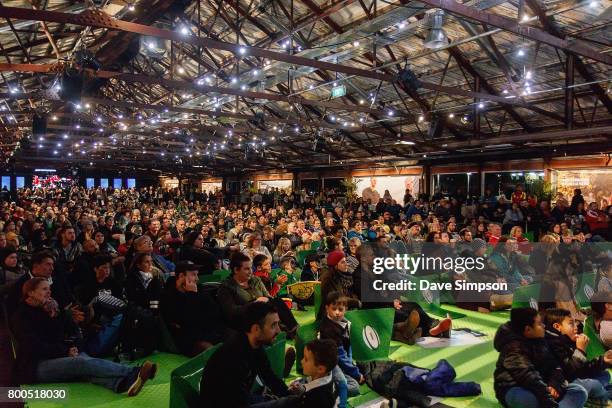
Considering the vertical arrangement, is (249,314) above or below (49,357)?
above

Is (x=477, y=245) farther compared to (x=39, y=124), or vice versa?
(x=39, y=124)

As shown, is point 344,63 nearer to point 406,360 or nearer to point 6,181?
point 406,360

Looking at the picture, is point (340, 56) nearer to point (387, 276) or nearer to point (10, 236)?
point (387, 276)

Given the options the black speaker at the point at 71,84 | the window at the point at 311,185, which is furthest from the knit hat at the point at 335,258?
the window at the point at 311,185

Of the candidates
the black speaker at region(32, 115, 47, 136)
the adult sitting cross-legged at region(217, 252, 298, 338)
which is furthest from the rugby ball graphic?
the black speaker at region(32, 115, 47, 136)

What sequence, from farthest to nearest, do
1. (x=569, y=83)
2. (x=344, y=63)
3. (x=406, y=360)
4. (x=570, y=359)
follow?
(x=344, y=63), (x=569, y=83), (x=406, y=360), (x=570, y=359)

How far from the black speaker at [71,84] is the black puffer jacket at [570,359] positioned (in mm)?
7065

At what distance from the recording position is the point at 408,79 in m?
7.41

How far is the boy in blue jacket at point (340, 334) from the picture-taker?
3.58 m

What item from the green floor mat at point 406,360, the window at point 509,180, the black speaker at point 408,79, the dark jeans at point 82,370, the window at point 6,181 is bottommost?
the green floor mat at point 406,360

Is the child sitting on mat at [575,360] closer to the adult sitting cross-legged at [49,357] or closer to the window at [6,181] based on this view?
the adult sitting cross-legged at [49,357]

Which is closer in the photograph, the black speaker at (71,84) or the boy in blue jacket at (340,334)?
the boy in blue jacket at (340,334)

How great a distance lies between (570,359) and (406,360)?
5.25 ft

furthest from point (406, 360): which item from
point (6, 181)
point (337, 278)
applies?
point (6, 181)
